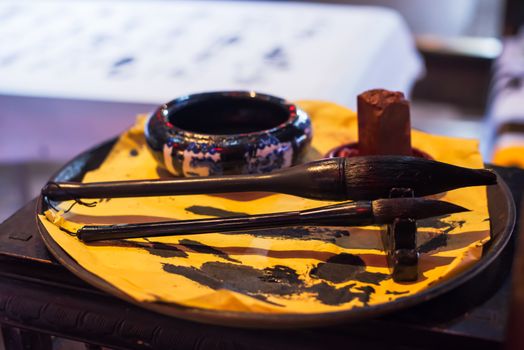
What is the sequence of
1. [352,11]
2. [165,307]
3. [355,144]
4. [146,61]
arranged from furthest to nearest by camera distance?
[352,11] < [146,61] < [355,144] < [165,307]

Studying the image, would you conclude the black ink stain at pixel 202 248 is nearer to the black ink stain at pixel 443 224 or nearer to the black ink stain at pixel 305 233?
the black ink stain at pixel 305 233

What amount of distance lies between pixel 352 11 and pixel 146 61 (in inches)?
23.9

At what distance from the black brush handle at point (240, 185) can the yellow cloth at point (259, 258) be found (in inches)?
1.2

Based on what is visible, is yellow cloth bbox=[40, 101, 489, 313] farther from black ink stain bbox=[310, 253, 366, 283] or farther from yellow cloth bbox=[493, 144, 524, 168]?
yellow cloth bbox=[493, 144, 524, 168]

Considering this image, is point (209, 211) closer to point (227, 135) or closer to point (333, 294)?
point (227, 135)

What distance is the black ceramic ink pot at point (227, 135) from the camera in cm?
62

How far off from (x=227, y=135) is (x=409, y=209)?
0.76 feet

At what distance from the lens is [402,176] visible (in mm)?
502

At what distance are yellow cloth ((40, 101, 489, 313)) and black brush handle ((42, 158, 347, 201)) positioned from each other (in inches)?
1.2

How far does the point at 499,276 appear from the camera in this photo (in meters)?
0.48

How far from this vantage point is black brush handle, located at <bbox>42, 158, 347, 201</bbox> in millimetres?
520

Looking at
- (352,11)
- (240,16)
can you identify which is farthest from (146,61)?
(352,11)

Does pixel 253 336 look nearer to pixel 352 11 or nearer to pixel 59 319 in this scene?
pixel 59 319

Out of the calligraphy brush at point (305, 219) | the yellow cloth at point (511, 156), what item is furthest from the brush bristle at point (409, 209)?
the yellow cloth at point (511, 156)
